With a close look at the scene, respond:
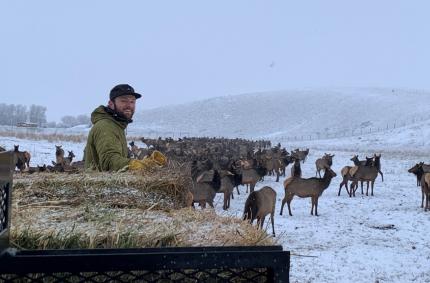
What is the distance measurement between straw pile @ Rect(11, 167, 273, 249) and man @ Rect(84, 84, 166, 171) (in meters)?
0.48

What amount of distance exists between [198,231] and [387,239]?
1050 centimetres

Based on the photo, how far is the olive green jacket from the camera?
15.3 ft

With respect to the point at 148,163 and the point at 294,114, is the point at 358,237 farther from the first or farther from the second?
the point at 294,114

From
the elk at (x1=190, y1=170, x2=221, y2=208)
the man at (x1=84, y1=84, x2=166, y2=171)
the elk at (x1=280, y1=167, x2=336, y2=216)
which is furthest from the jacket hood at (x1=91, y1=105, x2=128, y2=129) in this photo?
the elk at (x1=280, y1=167, x2=336, y2=216)

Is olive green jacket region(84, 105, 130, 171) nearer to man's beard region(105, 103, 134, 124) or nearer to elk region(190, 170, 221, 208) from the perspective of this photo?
man's beard region(105, 103, 134, 124)

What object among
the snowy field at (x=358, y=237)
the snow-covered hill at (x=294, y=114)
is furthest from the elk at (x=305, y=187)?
the snow-covered hill at (x=294, y=114)

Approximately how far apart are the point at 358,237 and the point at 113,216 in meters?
10.4

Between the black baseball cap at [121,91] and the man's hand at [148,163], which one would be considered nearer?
the man's hand at [148,163]

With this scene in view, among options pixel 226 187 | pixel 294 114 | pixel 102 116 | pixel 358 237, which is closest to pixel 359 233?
pixel 358 237

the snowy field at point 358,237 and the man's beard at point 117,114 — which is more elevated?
the man's beard at point 117,114

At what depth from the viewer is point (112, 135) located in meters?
4.84

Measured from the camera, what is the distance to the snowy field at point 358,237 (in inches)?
369

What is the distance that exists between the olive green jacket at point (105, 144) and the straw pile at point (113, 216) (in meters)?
0.57

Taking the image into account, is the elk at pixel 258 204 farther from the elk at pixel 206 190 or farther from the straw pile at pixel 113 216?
the straw pile at pixel 113 216
